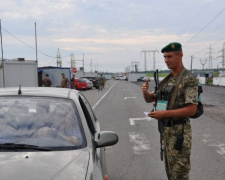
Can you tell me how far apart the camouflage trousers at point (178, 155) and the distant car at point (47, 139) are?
595mm

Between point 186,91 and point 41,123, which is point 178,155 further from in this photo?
point 41,123

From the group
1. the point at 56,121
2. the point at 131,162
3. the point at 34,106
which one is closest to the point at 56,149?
the point at 56,121

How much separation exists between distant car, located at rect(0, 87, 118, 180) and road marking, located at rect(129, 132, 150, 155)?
3225 millimetres

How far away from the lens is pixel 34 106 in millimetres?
3482

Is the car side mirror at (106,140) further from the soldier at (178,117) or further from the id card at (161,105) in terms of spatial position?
the id card at (161,105)

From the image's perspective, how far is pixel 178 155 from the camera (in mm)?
3336

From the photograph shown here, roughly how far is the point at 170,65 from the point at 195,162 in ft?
9.52

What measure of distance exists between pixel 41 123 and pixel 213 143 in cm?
504

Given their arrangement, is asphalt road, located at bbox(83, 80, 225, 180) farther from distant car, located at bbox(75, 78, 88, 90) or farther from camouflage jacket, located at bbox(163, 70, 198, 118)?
distant car, located at bbox(75, 78, 88, 90)

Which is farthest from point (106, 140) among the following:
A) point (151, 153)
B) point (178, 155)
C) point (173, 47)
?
point (151, 153)

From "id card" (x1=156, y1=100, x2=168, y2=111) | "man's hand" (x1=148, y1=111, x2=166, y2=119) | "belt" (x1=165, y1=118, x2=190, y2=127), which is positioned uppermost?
"id card" (x1=156, y1=100, x2=168, y2=111)

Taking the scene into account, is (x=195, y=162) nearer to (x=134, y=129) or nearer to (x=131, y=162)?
(x=131, y=162)

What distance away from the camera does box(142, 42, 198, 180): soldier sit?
328cm

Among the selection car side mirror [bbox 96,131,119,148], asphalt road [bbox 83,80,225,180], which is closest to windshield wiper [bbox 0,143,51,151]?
car side mirror [bbox 96,131,119,148]
